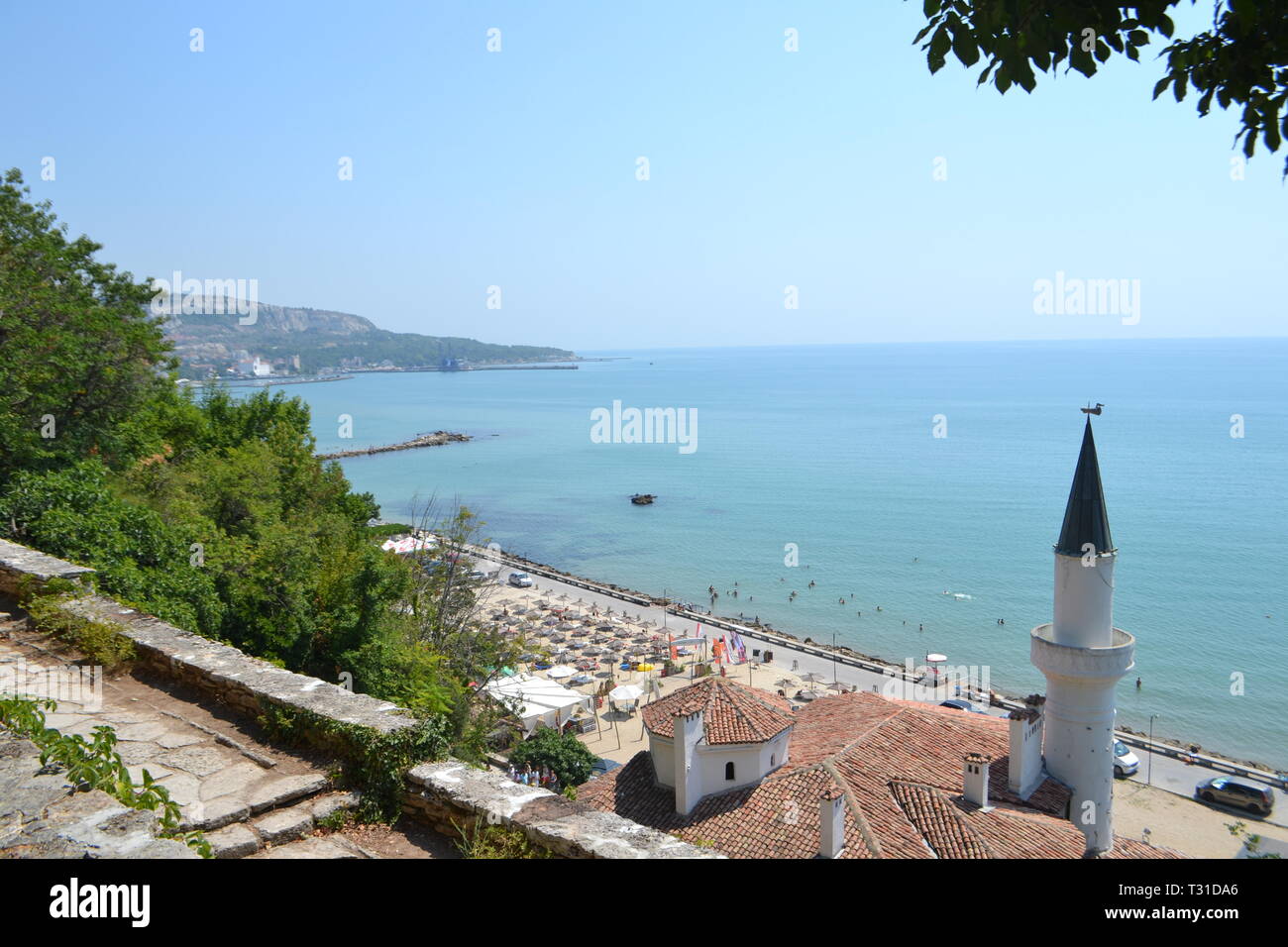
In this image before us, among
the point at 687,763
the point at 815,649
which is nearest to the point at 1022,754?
the point at 687,763

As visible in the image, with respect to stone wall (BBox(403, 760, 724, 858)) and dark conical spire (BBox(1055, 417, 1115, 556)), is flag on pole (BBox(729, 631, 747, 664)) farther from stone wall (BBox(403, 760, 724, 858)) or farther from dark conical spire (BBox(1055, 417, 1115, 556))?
stone wall (BBox(403, 760, 724, 858))

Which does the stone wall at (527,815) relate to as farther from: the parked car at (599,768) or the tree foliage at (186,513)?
the parked car at (599,768)

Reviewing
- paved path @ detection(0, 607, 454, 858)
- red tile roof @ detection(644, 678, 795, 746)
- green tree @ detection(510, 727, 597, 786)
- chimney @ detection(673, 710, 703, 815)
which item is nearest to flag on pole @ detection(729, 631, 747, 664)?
green tree @ detection(510, 727, 597, 786)

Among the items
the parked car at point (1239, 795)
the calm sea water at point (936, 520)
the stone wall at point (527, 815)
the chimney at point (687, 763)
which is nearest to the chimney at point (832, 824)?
the chimney at point (687, 763)

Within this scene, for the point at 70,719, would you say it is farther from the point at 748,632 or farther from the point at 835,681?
the point at 748,632

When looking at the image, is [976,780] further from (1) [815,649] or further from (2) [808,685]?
(1) [815,649]
